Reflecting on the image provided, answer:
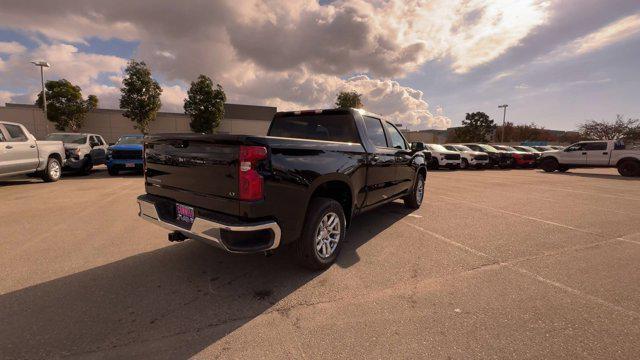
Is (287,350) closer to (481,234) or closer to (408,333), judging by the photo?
(408,333)

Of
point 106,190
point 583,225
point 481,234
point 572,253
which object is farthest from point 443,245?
point 106,190

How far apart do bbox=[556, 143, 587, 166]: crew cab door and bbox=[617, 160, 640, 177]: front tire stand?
1476 millimetres

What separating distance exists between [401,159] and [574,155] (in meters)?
17.4

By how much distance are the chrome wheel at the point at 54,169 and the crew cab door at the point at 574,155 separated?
23.8 meters

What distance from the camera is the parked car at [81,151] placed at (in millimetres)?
11211

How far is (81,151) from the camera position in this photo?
1152 centimetres

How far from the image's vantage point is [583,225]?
18.3 ft

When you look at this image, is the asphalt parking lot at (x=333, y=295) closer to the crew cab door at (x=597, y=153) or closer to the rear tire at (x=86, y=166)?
the rear tire at (x=86, y=166)

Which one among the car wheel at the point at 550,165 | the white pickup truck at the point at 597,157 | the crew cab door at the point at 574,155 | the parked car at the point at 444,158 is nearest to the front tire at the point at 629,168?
the white pickup truck at the point at 597,157

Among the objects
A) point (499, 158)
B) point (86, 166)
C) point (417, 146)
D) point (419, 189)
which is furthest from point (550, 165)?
point (86, 166)

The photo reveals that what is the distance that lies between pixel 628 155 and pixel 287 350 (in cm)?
2092

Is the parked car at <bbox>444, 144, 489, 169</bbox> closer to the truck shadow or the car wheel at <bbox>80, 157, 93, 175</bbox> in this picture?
the truck shadow

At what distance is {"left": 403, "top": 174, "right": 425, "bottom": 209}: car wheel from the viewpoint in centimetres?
645

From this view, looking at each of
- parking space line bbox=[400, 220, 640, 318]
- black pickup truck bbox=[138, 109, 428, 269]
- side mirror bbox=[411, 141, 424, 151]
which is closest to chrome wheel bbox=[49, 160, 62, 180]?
black pickup truck bbox=[138, 109, 428, 269]
